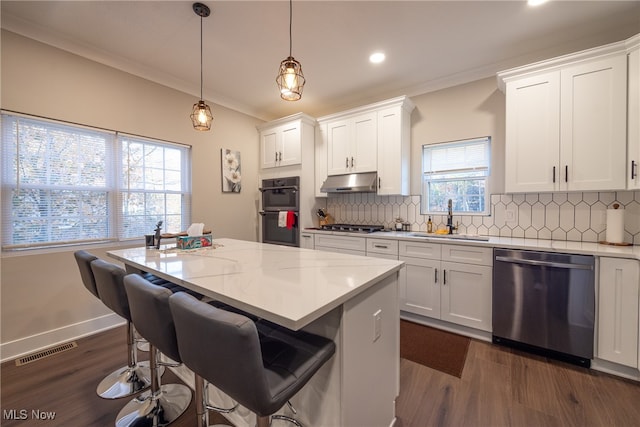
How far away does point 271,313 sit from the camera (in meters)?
0.85

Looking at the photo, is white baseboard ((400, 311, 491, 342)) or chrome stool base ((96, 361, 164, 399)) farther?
white baseboard ((400, 311, 491, 342))

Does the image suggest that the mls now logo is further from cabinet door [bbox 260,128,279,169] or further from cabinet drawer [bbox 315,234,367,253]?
cabinet door [bbox 260,128,279,169]

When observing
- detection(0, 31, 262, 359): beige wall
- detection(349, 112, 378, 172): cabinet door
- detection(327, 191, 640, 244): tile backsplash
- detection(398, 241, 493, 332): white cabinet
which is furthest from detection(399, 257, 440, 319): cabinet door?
detection(0, 31, 262, 359): beige wall

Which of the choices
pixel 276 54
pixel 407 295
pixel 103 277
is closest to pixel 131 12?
pixel 276 54

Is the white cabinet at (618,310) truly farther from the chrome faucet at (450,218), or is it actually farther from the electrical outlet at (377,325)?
the electrical outlet at (377,325)

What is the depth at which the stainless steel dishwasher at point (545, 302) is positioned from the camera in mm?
1974

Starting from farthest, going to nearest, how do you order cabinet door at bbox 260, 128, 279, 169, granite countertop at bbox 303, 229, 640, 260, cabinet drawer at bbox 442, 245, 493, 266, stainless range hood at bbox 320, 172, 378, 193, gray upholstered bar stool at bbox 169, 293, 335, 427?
1. cabinet door at bbox 260, 128, 279, 169
2. stainless range hood at bbox 320, 172, 378, 193
3. cabinet drawer at bbox 442, 245, 493, 266
4. granite countertop at bbox 303, 229, 640, 260
5. gray upholstered bar stool at bbox 169, 293, 335, 427

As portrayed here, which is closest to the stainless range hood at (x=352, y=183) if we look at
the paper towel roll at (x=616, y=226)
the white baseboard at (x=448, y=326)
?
the white baseboard at (x=448, y=326)

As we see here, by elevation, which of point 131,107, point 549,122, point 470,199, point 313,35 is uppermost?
point 313,35

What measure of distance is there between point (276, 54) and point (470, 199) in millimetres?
2699

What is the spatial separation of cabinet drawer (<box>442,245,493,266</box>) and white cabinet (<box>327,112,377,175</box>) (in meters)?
1.37

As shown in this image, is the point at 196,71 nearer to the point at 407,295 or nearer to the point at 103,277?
the point at 103,277

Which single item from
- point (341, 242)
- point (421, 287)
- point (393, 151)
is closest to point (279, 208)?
point (341, 242)

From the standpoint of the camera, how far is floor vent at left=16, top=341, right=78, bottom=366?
2.14 meters
